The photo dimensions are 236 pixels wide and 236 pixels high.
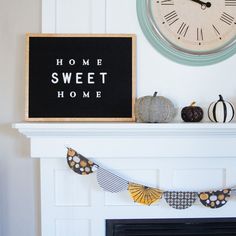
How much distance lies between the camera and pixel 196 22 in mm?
1503

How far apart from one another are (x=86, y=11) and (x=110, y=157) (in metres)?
0.70

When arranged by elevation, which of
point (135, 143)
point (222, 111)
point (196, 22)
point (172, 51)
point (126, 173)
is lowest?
point (126, 173)

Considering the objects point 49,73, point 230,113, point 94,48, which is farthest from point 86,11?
point 230,113

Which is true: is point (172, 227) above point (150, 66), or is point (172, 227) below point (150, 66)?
below

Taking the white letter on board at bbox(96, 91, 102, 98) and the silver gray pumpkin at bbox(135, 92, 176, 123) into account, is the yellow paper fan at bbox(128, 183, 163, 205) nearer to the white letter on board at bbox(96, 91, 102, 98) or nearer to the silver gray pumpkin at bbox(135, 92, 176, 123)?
the silver gray pumpkin at bbox(135, 92, 176, 123)

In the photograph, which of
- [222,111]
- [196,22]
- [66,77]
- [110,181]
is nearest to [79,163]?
[110,181]

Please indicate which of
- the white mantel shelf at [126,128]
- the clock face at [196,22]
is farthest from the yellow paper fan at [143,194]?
the clock face at [196,22]

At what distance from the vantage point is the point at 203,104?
1.52 meters

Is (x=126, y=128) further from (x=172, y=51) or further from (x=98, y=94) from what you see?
(x=172, y=51)

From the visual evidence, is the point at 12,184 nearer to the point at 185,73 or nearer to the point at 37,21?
the point at 37,21

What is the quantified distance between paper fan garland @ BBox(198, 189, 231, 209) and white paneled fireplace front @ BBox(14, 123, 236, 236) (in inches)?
3.1

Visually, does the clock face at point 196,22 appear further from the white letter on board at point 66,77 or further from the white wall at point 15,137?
the white wall at point 15,137

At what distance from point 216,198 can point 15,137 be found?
39.2 inches

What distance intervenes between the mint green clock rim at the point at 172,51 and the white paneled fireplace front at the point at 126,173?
0.35m
